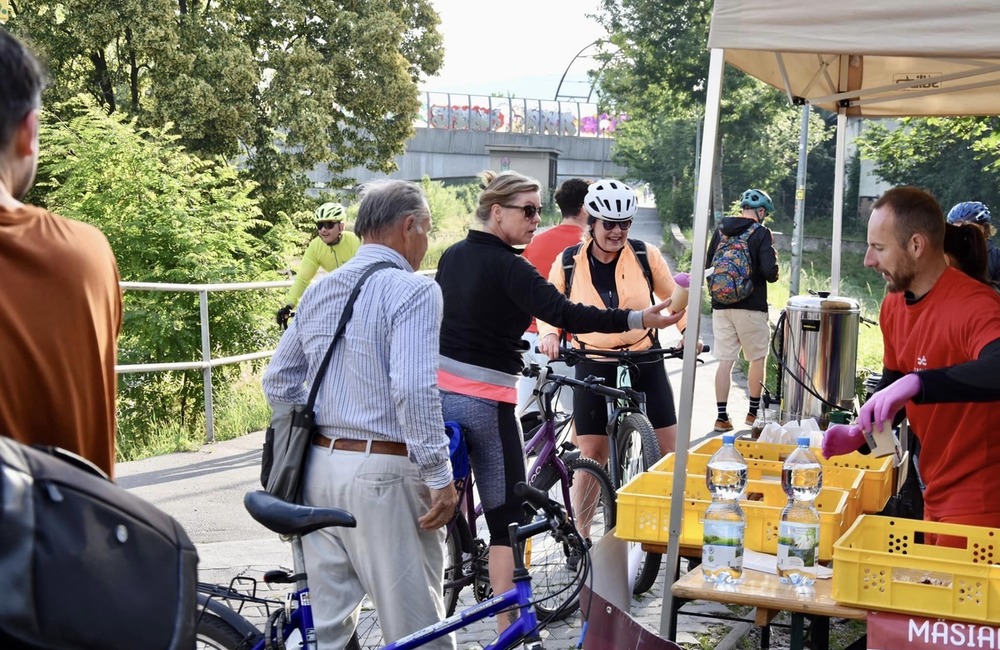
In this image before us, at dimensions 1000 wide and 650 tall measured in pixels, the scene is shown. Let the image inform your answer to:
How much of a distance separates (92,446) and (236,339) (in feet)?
33.8

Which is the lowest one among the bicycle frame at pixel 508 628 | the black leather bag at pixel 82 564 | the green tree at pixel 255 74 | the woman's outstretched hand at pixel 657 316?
the bicycle frame at pixel 508 628

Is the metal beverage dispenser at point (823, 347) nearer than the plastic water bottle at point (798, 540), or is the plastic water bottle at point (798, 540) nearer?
the plastic water bottle at point (798, 540)

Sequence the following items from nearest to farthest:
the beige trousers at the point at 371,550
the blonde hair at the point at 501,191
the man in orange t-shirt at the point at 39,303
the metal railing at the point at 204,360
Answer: the man in orange t-shirt at the point at 39,303
the beige trousers at the point at 371,550
the blonde hair at the point at 501,191
the metal railing at the point at 204,360

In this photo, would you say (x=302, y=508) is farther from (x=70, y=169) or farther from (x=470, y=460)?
(x=70, y=169)

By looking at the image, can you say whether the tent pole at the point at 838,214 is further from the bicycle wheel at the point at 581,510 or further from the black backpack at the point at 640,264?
the bicycle wheel at the point at 581,510

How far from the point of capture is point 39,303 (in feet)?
6.53

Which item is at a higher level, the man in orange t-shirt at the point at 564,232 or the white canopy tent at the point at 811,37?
the white canopy tent at the point at 811,37

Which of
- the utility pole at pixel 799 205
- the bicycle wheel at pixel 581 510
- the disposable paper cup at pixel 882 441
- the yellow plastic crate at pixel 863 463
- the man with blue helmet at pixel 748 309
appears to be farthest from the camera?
the utility pole at pixel 799 205

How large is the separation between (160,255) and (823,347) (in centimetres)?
805

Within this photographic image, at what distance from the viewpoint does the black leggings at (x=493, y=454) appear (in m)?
4.77

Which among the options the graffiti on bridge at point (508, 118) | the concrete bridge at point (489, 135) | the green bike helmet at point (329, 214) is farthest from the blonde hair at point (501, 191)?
the graffiti on bridge at point (508, 118)

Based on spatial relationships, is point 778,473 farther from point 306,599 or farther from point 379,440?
point 306,599

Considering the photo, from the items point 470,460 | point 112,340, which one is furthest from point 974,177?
point 112,340

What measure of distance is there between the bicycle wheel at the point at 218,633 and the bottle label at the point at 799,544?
179cm
